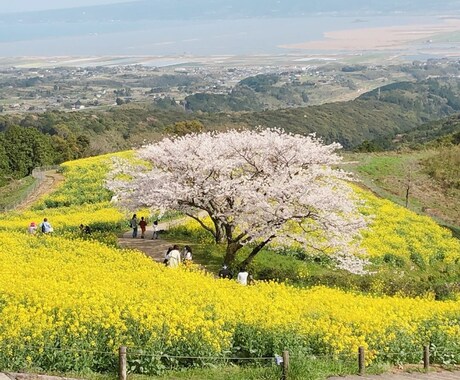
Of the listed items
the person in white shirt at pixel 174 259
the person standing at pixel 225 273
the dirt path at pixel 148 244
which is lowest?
the dirt path at pixel 148 244

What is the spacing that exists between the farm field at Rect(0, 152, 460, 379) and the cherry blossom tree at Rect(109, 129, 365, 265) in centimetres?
162

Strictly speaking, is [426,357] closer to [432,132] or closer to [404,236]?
[404,236]

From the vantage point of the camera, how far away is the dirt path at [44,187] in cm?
4438

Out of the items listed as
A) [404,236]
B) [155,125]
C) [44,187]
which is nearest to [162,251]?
[404,236]

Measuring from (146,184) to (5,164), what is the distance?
1949 inches

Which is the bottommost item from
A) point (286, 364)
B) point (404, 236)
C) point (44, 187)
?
point (404, 236)

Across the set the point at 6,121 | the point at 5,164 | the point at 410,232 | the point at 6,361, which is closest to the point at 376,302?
the point at 6,361

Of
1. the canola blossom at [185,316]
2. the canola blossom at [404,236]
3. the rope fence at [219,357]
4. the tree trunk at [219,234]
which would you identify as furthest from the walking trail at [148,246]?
the canola blossom at [404,236]

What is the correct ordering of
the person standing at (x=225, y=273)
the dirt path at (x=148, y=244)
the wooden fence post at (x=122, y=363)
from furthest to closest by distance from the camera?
the dirt path at (x=148, y=244) < the person standing at (x=225, y=273) < the wooden fence post at (x=122, y=363)

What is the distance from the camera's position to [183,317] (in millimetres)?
14055

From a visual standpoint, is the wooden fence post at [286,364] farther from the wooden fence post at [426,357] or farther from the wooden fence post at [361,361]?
the wooden fence post at [426,357]

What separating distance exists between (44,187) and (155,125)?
278ft

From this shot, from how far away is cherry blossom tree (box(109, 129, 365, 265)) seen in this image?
24.1 metres

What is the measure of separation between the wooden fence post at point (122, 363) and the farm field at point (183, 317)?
0.89 meters
